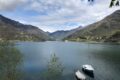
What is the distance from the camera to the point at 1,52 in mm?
50812

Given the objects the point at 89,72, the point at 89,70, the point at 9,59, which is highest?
the point at 9,59

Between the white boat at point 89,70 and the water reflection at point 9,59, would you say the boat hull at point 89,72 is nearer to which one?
the white boat at point 89,70

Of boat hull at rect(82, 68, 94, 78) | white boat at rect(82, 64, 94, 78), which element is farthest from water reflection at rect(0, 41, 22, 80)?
white boat at rect(82, 64, 94, 78)

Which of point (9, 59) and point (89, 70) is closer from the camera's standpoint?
point (9, 59)

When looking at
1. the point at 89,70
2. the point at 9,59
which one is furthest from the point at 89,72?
the point at 9,59

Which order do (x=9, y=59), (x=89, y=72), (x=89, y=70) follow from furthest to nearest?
(x=89, y=70) < (x=89, y=72) < (x=9, y=59)

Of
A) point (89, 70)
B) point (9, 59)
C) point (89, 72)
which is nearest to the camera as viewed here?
point (9, 59)

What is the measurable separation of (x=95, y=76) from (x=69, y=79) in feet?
40.3

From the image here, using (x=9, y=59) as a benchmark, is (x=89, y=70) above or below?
below

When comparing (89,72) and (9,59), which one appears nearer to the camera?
(9,59)

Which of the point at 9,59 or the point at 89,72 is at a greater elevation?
the point at 9,59

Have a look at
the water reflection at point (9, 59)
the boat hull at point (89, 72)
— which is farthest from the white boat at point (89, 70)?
the water reflection at point (9, 59)

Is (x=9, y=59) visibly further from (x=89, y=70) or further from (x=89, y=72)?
(x=89, y=70)

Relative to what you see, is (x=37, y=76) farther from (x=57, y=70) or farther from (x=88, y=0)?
(x=88, y=0)
